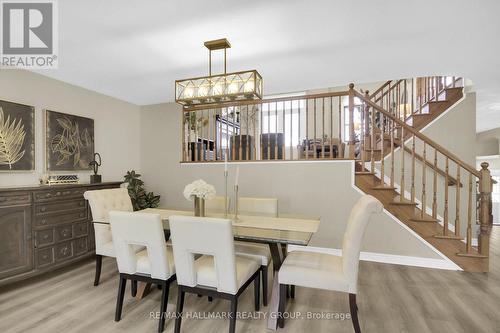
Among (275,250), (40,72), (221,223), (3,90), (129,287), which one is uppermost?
(40,72)

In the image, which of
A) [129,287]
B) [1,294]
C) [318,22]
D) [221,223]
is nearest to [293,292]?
[221,223]

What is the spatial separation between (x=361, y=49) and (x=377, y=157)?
2142 mm

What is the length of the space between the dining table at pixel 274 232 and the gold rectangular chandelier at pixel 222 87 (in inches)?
49.3

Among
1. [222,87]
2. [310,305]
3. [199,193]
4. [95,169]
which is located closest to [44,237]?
[95,169]

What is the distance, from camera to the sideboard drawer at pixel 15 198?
2.60 metres

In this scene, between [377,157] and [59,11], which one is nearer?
[59,11]

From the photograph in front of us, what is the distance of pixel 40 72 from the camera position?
3.30 meters

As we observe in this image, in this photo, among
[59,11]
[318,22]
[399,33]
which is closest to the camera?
[59,11]

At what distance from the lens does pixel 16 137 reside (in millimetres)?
3014

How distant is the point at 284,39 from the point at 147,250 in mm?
→ 2410

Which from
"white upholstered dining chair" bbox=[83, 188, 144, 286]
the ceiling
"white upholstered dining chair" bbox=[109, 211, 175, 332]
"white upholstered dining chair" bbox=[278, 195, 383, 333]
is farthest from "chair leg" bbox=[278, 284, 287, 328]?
the ceiling

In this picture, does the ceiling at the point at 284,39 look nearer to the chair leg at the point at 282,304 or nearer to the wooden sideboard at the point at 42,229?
the wooden sideboard at the point at 42,229

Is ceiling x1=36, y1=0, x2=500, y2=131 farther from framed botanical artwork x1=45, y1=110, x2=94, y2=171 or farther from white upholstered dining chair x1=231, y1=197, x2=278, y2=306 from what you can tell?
white upholstered dining chair x1=231, y1=197, x2=278, y2=306

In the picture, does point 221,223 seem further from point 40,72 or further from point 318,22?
point 40,72
